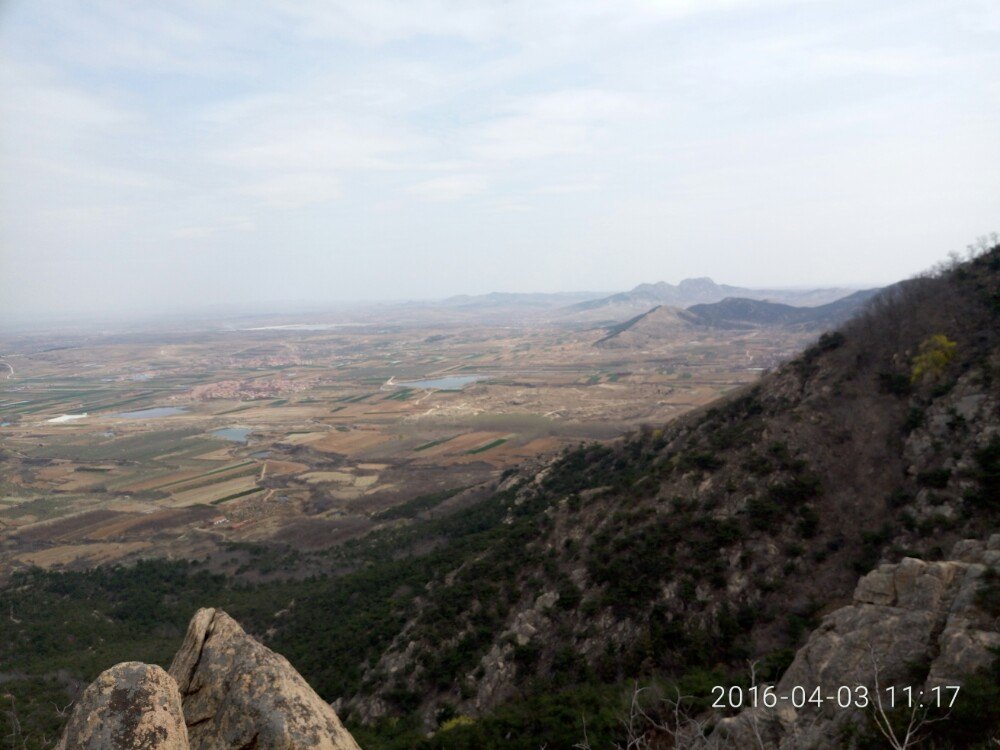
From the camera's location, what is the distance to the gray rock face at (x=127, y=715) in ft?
21.9

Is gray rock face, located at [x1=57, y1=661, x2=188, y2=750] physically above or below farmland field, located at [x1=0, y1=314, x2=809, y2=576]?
above

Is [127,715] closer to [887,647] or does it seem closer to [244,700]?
[244,700]

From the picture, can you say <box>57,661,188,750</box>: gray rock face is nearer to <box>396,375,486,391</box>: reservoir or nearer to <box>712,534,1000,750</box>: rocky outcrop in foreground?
<box>712,534,1000,750</box>: rocky outcrop in foreground

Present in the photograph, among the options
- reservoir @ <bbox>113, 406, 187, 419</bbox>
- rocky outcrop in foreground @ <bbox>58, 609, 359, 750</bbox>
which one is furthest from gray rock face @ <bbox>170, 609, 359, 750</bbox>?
reservoir @ <bbox>113, 406, 187, 419</bbox>

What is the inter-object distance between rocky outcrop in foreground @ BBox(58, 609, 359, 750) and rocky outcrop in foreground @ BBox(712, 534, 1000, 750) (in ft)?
23.4

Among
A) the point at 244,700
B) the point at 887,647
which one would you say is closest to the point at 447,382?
the point at 887,647

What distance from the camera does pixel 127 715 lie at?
692 centimetres

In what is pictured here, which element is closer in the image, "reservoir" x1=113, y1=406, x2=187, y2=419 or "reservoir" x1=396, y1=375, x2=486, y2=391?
"reservoir" x1=113, y1=406, x2=187, y2=419

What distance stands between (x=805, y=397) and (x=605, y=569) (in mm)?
14514

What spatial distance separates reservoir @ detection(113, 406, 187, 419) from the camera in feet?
372

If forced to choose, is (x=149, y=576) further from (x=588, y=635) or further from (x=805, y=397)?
(x=805, y=397)

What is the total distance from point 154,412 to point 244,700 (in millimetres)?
132244

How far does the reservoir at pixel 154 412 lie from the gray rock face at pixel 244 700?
4865 inches

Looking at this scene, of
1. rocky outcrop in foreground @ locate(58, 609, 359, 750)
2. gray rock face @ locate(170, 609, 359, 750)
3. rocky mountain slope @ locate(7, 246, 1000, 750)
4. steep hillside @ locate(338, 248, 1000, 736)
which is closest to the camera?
rocky outcrop in foreground @ locate(58, 609, 359, 750)
